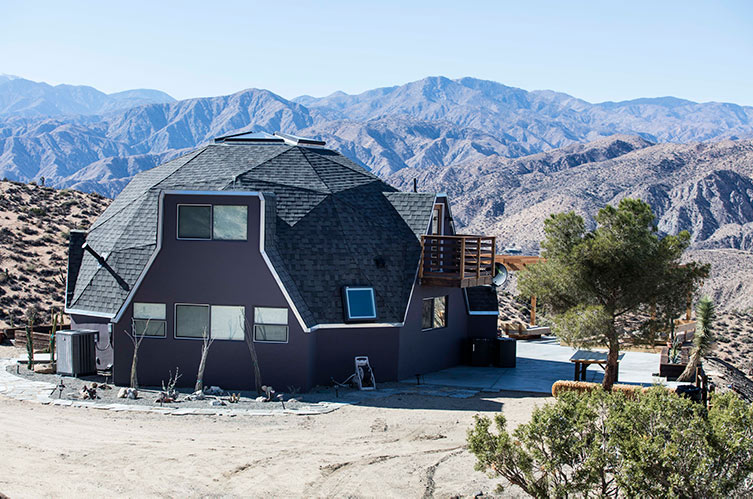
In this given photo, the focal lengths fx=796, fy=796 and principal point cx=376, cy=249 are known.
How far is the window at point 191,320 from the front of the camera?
20.2 metres

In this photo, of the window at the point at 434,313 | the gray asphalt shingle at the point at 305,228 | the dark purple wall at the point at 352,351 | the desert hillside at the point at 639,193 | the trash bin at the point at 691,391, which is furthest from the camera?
the desert hillside at the point at 639,193

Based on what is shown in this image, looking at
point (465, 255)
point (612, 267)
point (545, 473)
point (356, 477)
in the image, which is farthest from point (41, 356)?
point (545, 473)

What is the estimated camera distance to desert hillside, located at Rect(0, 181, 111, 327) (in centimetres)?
3484

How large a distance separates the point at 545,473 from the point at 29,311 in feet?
90.9

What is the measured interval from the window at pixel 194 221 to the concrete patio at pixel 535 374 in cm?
683

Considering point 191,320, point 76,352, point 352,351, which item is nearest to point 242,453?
point 191,320

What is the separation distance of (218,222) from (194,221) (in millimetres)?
644

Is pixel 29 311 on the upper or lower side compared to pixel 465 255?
lower

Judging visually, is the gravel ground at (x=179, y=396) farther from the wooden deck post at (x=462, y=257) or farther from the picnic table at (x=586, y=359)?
the picnic table at (x=586, y=359)

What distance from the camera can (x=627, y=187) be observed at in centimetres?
10500

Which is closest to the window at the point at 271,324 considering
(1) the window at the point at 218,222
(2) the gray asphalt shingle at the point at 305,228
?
(2) the gray asphalt shingle at the point at 305,228

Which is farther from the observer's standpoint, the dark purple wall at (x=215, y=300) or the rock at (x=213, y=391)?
the dark purple wall at (x=215, y=300)

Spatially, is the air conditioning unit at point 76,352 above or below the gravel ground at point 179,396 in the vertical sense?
above

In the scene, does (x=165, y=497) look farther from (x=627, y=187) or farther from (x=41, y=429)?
(x=627, y=187)
